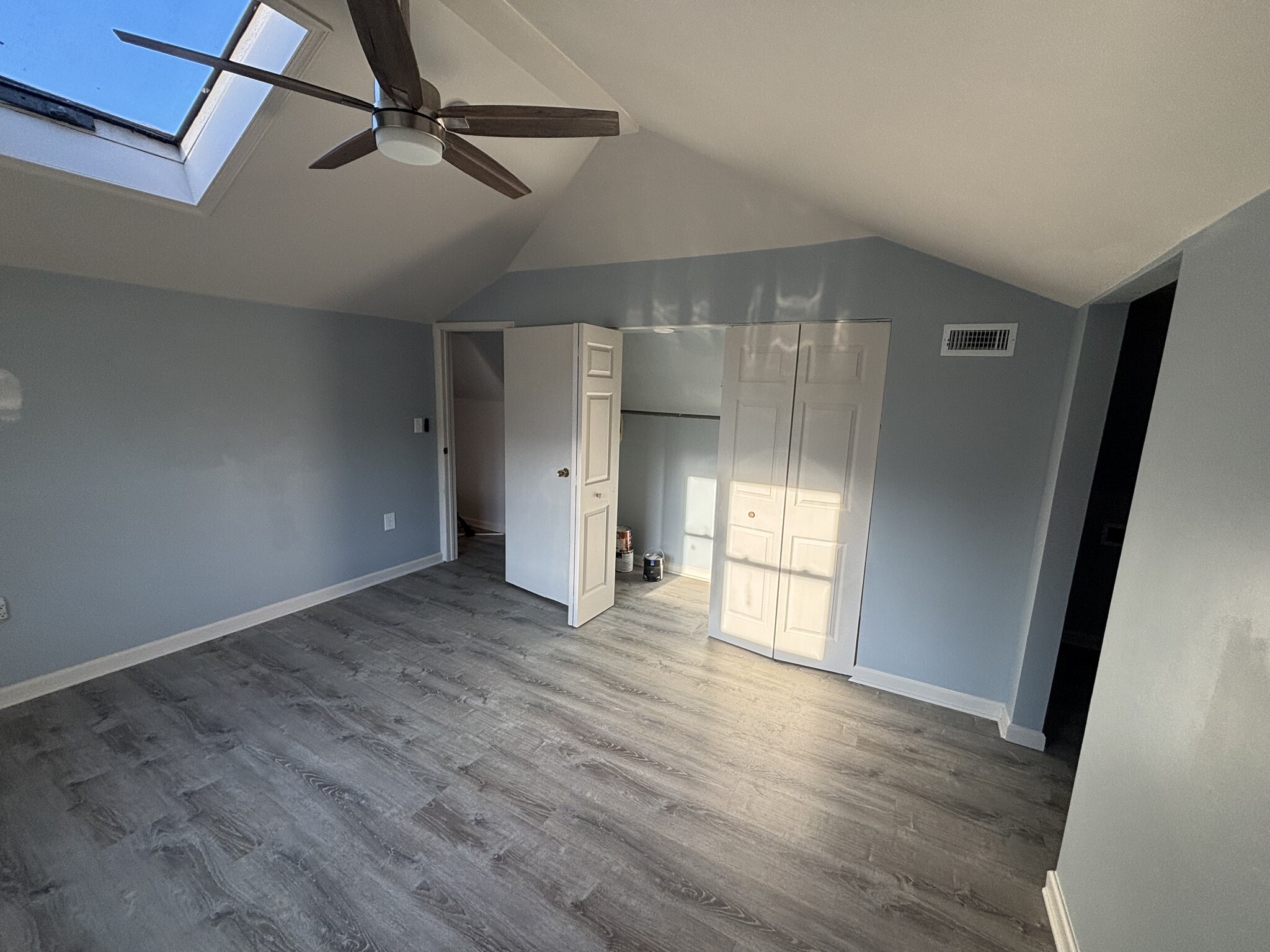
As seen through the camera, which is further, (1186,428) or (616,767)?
(616,767)

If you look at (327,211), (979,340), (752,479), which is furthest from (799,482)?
(327,211)

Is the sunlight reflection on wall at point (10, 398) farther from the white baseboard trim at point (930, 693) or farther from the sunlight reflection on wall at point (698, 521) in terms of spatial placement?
the white baseboard trim at point (930, 693)

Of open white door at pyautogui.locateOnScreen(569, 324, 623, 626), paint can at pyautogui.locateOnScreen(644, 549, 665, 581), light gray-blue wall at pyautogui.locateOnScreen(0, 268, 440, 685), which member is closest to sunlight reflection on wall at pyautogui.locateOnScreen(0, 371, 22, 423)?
light gray-blue wall at pyautogui.locateOnScreen(0, 268, 440, 685)

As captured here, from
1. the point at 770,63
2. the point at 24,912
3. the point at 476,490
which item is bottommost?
the point at 24,912

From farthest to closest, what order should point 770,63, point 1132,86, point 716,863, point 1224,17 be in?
point 716,863 < point 770,63 < point 1132,86 < point 1224,17

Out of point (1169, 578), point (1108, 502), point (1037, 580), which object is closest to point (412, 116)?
point (1169, 578)

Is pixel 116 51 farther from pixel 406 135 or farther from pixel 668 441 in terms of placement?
pixel 668 441

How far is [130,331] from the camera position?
8.15 feet

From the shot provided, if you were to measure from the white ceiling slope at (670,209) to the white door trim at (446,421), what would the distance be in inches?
45.3

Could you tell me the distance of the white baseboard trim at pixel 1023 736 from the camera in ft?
7.38

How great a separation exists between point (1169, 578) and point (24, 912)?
3177mm

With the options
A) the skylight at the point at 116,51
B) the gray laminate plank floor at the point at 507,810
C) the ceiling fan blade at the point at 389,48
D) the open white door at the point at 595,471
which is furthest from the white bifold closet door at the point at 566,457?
the skylight at the point at 116,51

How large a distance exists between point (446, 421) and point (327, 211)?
192cm

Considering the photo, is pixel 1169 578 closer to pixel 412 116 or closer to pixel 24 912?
pixel 412 116
